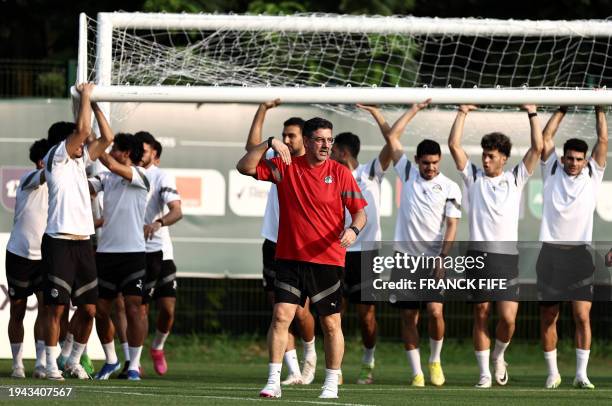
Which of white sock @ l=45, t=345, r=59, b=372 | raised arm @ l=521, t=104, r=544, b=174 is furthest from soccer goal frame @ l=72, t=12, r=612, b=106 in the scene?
white sock @ l=45, t=345, r=59, b=372

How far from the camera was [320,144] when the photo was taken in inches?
407

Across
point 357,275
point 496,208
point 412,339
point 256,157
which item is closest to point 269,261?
point 357,275

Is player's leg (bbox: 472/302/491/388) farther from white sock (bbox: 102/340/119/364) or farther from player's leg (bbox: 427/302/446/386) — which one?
white sock (bbox: 102/340/119/364)

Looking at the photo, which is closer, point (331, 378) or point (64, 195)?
point (331, 378)

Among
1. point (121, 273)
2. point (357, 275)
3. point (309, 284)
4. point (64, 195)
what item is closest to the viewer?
point (309, 284)

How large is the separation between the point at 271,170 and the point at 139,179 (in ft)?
9.84

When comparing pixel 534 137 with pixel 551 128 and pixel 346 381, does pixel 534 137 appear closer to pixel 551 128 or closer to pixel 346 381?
pixel 551 128

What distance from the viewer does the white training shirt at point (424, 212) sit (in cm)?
1317

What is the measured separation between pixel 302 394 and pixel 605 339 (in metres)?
7.96

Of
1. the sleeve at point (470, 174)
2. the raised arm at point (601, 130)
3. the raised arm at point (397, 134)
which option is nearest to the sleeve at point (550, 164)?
the raised arm at point (601, 130)

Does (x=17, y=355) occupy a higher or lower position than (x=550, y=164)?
lower

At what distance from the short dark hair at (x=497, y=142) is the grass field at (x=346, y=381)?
2.22m

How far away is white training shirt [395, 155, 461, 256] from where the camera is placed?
1317 cm

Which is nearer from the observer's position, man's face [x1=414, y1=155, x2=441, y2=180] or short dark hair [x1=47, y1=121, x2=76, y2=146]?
short dark hair [x1=47, y1=121, x2=76, y2=146]
